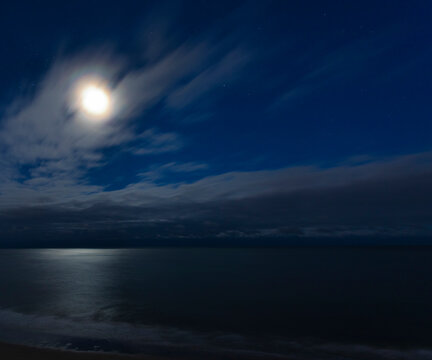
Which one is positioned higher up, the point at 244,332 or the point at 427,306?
the point at 244,332

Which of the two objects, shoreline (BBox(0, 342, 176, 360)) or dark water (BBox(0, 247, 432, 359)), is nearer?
shoreline (BBox(0, 342, 176, 360))

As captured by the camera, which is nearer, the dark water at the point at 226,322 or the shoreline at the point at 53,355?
the shoreline at the point at 53,355

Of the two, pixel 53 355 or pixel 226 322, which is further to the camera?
pixel 226 322

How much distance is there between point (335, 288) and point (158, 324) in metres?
24.8

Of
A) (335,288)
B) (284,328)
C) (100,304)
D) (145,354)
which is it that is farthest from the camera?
(335,288)

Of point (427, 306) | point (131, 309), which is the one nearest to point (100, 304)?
point (131, 309)

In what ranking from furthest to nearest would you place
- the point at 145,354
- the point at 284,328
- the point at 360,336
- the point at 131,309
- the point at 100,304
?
the point at 100,304
the point at 131,309
the point at 284,328
the point at 360,336
the point at 145,354

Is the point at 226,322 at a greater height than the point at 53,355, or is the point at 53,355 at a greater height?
the point at 53,355

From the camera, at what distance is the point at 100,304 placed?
945 inches

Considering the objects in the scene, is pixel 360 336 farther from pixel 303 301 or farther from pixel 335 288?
pixel 335 288

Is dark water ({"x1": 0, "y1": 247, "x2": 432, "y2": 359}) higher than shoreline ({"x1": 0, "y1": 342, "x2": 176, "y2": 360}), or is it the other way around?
shoreline ({"x1": 0, "y1": 342, "x2": 176, "y2": 360})

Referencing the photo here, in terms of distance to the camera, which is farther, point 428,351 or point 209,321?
point 209,321

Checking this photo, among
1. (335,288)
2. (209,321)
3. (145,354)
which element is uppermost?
(145,354)

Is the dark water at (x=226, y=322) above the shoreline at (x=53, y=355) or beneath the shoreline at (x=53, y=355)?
beneath
